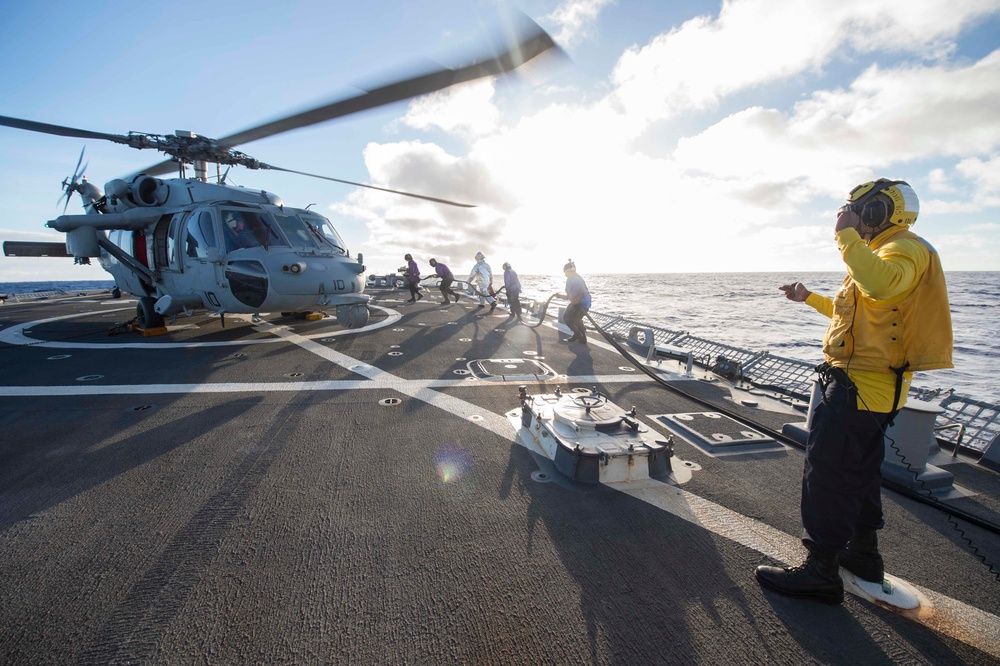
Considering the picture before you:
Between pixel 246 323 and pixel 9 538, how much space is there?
9.88 metres

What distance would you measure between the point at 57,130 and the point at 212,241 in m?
3.58

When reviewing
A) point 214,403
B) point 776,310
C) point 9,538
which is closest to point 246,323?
point 214,403

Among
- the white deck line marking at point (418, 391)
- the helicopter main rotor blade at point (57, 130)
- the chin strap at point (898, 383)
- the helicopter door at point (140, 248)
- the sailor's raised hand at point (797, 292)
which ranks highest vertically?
the helicopter main rotor blade at point (57, 130)

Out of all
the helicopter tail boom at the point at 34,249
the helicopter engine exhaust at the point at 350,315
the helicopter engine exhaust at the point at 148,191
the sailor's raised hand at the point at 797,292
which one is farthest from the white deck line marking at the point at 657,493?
the helicopter tail boom at the point at 34,249

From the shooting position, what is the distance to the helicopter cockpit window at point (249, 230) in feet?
28.6

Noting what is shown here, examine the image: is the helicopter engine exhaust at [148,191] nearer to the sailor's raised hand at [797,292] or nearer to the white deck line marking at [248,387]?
the white deck line marking at [248,387]

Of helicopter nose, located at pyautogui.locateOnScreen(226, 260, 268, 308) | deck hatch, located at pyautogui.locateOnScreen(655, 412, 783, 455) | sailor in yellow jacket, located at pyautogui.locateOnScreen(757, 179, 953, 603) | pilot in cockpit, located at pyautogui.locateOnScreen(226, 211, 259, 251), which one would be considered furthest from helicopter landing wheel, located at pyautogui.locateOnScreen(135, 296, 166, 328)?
sailor in yellow jacket, located at pyautogui.locateOnScreen(757, 179, 953, 603)

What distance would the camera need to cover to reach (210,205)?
29.1 feet

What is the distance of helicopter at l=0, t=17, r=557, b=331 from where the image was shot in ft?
28.1

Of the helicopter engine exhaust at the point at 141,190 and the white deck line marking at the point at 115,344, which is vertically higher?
the helicopter engine exhaust at the point at 141,190

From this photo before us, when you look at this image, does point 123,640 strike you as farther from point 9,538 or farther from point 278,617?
point 9,538

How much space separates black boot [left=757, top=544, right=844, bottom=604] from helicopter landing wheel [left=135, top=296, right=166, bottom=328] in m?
12.6

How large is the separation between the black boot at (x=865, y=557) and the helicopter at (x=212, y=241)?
7.90 metres

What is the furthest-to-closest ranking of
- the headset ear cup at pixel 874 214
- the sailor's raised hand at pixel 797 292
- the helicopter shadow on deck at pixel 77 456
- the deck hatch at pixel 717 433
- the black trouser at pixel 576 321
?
the black trouser at pixel 576 321, the deck hatch at pixel 717 433, the helicopter shadow on deck at pixel 77 456, the sailor's raised hand at pixel 797 292, the headset ear cup at pixel 874 214
